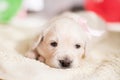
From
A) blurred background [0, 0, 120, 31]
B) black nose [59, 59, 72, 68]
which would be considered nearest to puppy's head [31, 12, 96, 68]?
black nose [59, 59, 72, 68]

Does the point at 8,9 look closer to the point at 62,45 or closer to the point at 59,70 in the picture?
the point at 62,45

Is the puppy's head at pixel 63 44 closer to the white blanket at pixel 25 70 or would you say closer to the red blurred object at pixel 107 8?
the white blanket at pixel 25 70

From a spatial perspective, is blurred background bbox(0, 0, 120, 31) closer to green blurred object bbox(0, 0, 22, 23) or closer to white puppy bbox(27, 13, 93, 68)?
green blurred object bbox(0, 0, 22, 23)

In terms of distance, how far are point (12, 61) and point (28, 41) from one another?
68cm

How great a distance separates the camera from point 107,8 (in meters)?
3.16

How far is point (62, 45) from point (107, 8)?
1226 millimetres

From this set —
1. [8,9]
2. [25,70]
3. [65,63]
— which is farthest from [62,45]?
[8,9]

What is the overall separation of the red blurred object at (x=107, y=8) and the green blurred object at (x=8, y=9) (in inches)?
29.8

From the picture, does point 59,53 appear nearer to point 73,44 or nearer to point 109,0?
point 73,44

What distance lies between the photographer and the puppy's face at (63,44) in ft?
6.51

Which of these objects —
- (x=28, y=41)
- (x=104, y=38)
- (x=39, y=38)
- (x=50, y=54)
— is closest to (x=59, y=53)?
(x=50, y=54)

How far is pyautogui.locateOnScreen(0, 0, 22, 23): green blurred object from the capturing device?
9.82 feet

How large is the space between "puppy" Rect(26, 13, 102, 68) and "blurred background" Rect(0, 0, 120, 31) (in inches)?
35.1

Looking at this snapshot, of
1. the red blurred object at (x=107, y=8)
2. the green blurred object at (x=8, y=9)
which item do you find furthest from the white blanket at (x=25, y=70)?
the red blurred object at (x=107, y=8)
